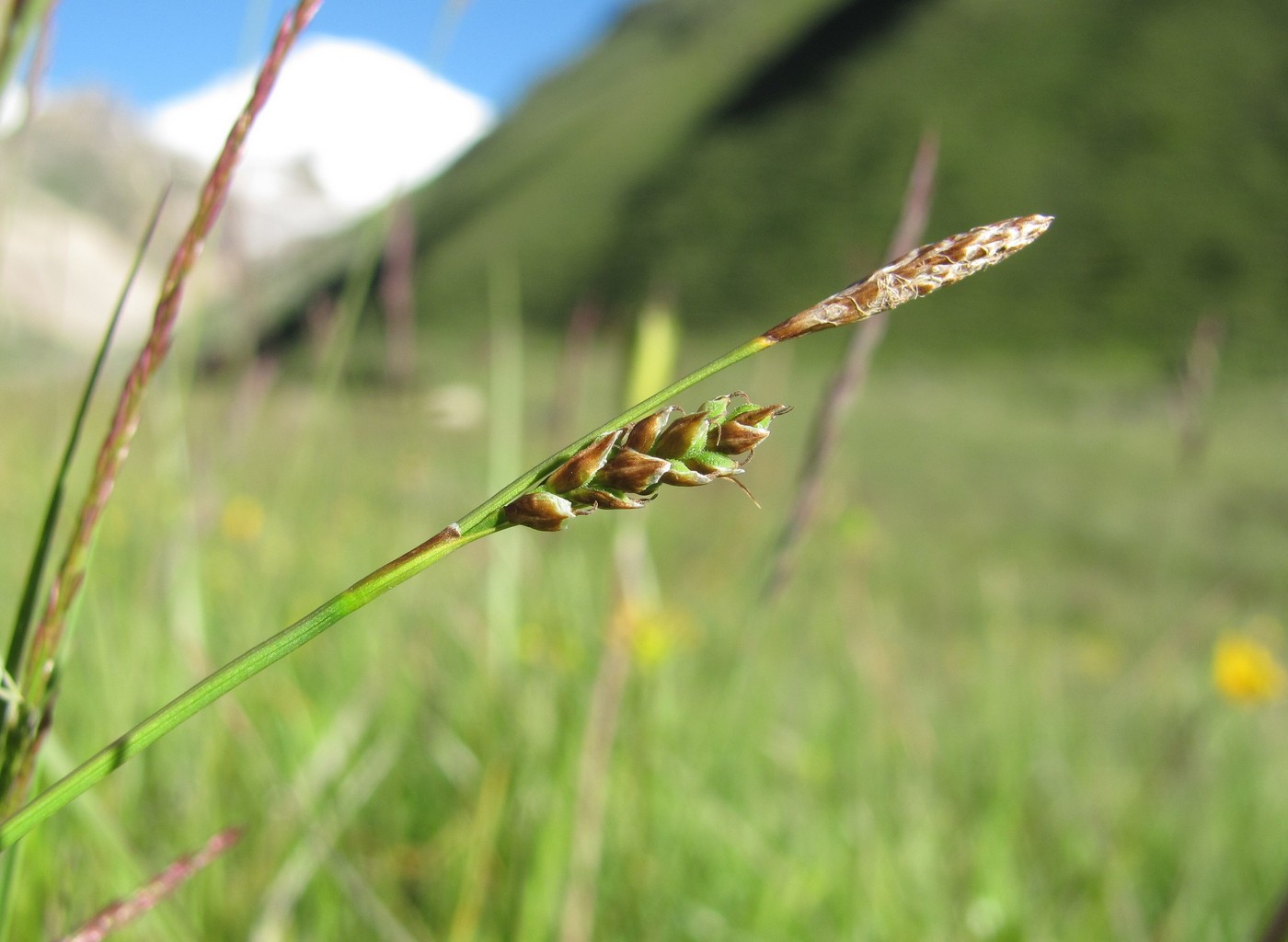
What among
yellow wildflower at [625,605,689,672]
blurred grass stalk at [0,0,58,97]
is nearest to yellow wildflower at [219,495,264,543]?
yellow wildflower at [625,605,689,672]

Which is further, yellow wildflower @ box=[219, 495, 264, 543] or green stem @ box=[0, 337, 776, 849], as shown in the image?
yellow wildflower @ box=[219, 495, 264, 543]

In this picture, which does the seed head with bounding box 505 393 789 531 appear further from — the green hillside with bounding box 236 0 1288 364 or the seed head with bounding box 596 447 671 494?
the green hillside with bounding box 236 0 1288 364

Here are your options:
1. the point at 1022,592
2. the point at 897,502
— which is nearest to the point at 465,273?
the point at 897,502

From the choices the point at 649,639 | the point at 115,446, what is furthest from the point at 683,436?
the point at 649,639

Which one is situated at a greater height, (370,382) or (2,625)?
(370,382)

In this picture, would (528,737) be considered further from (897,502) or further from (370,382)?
(370,382)

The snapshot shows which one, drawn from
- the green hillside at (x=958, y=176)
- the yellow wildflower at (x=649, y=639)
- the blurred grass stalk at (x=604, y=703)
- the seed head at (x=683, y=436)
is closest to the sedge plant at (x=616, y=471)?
the seed head at (x=683, y=436)

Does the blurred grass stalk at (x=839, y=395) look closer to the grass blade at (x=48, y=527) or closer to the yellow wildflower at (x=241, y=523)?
the grass blade at (x=48, y=527)

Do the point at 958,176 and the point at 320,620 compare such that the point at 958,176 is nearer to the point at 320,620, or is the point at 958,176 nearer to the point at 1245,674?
the point at 1245,674
